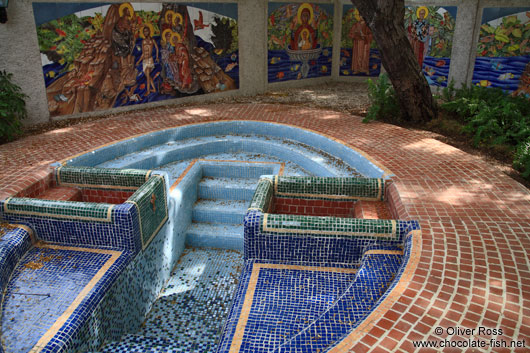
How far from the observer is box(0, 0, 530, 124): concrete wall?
7.79m

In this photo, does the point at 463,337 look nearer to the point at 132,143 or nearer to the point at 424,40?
the point at 132,143

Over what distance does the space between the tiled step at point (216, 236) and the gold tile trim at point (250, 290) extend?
7.39ft

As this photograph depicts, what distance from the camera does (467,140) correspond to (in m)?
7.41

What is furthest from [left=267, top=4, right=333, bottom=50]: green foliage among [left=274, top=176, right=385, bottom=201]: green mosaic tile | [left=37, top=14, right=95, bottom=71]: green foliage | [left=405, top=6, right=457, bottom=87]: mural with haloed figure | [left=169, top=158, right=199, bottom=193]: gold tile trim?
[left=274, top=176, right=385, bottom=201]: green mosaic tile

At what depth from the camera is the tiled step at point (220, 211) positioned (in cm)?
684

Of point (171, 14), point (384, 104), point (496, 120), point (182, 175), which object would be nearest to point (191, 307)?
point (182, 175)

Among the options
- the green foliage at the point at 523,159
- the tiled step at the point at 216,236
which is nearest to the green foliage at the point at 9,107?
the tiled step at the point at 216,236

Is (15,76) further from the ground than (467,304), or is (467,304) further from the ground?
(15,76)

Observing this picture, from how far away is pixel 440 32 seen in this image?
35.4 feet

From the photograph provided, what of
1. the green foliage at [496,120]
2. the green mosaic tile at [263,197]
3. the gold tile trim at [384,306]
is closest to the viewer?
the gold tile trim at [384,306]

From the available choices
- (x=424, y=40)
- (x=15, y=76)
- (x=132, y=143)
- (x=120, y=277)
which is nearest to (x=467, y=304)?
(x=120, y=277)

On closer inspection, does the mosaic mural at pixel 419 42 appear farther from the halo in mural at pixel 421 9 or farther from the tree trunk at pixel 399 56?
the tree trunk at pixel 399 56

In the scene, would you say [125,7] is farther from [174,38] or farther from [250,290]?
[250,290]

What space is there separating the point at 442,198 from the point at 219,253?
3473mm
